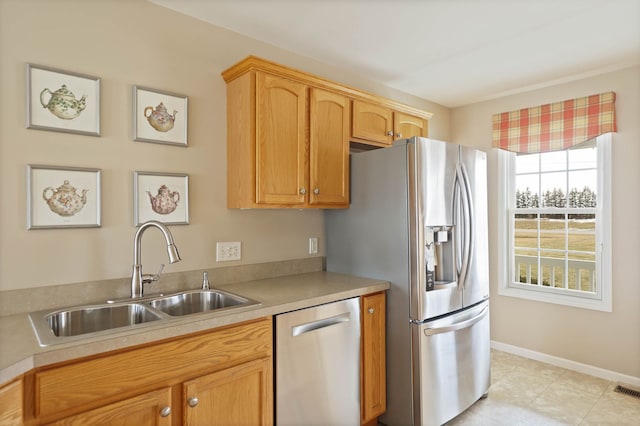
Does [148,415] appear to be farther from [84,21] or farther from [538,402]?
[538,402]

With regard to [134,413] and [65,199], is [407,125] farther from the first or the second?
[134,413]

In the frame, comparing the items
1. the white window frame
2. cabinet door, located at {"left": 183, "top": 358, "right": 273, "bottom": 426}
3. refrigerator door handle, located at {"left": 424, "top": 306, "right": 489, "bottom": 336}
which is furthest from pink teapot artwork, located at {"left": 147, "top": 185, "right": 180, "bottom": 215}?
the white window frame

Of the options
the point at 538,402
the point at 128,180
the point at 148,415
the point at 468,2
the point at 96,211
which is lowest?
the point at 538,402

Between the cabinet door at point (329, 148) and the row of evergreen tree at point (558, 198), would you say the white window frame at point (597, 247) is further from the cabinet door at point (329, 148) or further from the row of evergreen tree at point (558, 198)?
the cabinet door at point (329, 148)

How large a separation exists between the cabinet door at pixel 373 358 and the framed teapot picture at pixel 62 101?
1709mm

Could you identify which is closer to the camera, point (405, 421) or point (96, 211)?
point (96, 211)

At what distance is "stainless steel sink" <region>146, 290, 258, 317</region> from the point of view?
6.32 feet

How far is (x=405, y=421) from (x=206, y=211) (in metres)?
1.71

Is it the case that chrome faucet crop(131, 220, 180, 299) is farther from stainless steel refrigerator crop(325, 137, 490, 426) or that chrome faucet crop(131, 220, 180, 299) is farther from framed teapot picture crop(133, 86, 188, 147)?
stainless steel refrigerator crop(325, 137, 490, 426)

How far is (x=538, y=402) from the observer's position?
8.71ft

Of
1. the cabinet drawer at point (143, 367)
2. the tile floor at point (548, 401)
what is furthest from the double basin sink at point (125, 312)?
the tile floor at point (548, 401)

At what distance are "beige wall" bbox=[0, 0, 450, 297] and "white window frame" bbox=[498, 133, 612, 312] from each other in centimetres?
232

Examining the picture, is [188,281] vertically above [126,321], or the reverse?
[188,281]

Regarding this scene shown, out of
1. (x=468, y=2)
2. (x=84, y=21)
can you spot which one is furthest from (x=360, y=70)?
(x=84, y=21)
